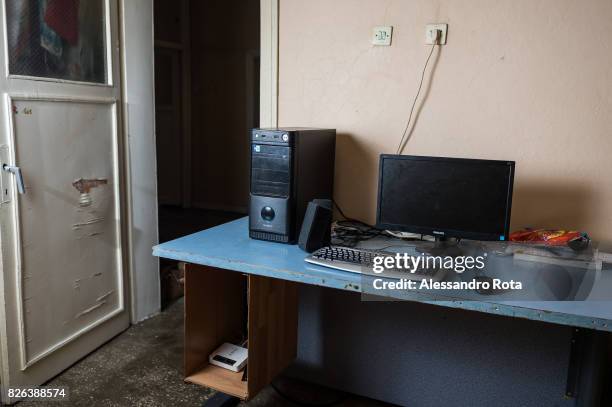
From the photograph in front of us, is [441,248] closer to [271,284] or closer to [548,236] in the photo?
[548,236]

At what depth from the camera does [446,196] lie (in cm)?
180

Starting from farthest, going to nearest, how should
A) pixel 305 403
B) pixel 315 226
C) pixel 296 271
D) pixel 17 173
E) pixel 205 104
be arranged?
pixel 205 104, pixel 305 403, pixel 17 173, pixel 315 226, pixel 296 271

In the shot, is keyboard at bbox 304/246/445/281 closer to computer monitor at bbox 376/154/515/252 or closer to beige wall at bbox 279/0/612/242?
computer monitor at bbox 376/154/515/252

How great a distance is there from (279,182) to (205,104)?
441 cm

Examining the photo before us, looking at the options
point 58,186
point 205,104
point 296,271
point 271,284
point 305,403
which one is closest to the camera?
point 296,271

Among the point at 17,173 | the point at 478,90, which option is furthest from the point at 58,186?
the point at 478,90

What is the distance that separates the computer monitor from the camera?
1739 millimetres

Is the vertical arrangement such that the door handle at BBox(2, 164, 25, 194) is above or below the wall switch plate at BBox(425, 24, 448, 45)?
below

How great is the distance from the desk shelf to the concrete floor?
246mm

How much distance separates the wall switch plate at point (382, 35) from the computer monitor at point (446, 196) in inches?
22.2

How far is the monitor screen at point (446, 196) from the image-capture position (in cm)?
174

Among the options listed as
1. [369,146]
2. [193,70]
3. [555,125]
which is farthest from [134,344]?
[193,70]

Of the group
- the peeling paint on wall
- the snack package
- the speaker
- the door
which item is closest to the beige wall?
the snack package

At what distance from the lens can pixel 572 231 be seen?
189 cm
